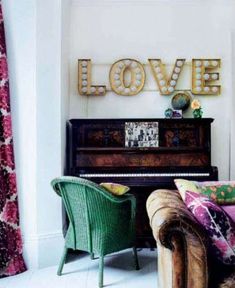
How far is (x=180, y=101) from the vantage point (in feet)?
13.5

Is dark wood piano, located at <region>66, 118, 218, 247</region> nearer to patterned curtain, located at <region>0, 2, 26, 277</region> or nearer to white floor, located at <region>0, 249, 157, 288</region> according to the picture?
white floor, located at <region>0, 249, 157, 288</region>

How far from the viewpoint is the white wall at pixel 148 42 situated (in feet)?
13.8

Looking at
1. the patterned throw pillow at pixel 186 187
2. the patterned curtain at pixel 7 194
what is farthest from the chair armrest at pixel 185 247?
the patterned curtain at pixel 7 194

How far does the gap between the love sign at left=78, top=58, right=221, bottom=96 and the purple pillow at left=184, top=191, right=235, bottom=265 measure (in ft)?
7.85

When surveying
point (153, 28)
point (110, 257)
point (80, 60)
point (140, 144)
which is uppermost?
point (153, 28)

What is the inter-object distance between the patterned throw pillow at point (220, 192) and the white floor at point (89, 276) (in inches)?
35.7

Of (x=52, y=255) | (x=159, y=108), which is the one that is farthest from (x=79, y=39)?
(x=52, y=255)

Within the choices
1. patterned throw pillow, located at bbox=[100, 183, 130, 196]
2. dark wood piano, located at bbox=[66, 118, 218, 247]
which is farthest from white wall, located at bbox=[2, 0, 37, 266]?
patterned throw pillow, located at bbox=[100, 183, 130, 196]

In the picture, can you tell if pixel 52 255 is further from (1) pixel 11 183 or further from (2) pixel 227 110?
(2) pixel 227 110

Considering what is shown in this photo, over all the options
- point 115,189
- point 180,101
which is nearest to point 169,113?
point 180,101

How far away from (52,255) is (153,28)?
2.66 meters

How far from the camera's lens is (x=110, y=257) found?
3568 millimetres

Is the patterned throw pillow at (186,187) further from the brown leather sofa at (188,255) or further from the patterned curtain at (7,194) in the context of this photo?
the patterned curtain at (7,194)

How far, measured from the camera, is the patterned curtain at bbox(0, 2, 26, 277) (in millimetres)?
3057
